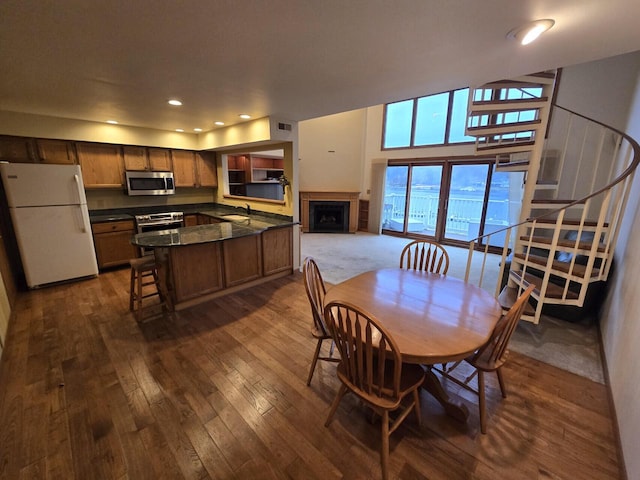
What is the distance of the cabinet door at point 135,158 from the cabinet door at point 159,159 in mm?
84

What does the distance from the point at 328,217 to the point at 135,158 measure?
4.87 m

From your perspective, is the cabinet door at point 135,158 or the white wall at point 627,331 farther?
the cabinet door at point 135,158

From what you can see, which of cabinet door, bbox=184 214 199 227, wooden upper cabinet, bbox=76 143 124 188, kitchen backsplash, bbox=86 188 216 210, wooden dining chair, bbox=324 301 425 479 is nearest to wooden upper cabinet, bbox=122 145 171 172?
wooden upper cabinet, bbox=76 143 124 188

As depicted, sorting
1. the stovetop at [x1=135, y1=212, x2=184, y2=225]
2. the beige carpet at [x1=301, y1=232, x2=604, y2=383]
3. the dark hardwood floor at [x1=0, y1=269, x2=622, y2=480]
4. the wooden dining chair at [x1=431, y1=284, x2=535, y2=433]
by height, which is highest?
the stovetop at [x1=135, y1=212, x2=184, y2=225]

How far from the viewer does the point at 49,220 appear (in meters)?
3.40

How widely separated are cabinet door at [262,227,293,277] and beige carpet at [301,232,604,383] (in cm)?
69

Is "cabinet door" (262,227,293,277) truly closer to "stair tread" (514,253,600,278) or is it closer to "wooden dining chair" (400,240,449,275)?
"wooden dining chair" (400,240,449,275)

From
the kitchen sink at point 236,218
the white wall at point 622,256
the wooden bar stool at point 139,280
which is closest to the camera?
the white wall at point 622,256

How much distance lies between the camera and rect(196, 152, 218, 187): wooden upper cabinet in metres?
5.23

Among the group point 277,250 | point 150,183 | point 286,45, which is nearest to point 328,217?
point 277,250

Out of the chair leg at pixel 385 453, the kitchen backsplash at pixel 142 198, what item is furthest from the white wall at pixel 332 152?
the chair leg at pixel 385 453

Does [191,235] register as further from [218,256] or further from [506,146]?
[506,146]

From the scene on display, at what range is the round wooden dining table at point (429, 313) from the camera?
132cm

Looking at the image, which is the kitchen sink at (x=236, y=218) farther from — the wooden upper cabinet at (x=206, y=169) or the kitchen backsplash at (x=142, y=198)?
the kitchen backsplash at (x=142, y=198)
